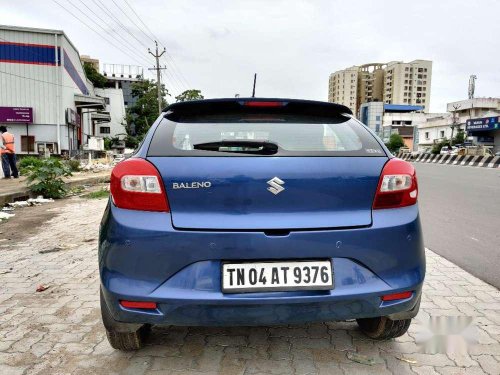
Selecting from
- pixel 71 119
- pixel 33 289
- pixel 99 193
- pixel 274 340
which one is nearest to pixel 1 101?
pixel 71 119

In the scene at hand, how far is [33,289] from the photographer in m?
3.64

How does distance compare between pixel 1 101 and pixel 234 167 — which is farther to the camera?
pixel 1 101

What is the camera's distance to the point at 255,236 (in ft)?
6.34

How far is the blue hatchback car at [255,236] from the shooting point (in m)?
1.92

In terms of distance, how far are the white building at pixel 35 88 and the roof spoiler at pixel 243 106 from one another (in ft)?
93.4

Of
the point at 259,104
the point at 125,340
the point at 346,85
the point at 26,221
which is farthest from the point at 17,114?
the point at 346,85

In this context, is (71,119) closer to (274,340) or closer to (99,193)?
(99,193)

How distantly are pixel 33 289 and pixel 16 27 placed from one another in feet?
94.8

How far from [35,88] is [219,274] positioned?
3074 cm

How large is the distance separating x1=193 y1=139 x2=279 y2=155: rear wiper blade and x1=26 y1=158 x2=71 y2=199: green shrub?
8737mm

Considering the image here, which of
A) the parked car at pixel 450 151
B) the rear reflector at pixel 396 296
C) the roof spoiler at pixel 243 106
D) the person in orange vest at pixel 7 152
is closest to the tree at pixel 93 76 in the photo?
the parked car at pixel 450 151

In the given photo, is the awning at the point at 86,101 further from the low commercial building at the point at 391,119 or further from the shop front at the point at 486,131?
the low commercial building at the point at 391,119

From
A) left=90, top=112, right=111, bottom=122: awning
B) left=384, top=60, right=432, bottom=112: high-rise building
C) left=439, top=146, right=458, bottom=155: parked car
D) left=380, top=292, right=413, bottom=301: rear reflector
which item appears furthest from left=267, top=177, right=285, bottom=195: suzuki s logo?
left=384, top=60, right=432, bottom=112: high-rise building

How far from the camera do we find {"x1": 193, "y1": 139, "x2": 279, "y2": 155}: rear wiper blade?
207 centimetres
